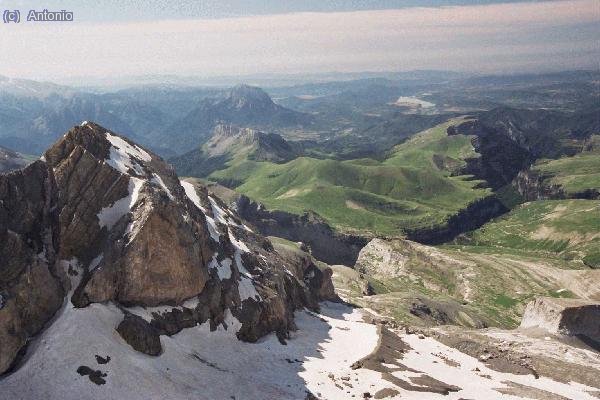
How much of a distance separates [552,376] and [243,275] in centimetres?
5501

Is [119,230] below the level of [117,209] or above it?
below

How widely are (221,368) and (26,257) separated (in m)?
27.9

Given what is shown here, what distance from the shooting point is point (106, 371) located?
53531 millimetres

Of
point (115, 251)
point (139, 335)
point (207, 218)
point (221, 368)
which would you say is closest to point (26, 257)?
point (115, 251)

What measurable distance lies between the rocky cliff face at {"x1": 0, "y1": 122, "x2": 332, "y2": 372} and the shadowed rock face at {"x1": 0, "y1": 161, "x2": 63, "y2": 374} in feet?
0.41


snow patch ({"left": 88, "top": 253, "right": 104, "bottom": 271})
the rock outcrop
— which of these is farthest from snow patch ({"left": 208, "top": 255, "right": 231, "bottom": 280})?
the rock outcrop

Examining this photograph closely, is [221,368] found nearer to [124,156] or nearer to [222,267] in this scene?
[222,267]

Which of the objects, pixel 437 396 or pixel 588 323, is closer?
pixel 437 396

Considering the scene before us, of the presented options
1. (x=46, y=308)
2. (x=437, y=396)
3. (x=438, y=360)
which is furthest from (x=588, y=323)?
(x=46, y=308)

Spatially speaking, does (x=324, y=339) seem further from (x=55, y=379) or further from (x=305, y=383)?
(x=55, y=379)

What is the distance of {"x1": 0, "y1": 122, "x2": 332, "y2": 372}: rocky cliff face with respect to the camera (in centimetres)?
5791

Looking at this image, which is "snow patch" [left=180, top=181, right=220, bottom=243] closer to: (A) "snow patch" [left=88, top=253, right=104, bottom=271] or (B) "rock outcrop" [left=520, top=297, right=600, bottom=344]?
(A) "snow patch" [left=88, top=253, right=104, bottom=271]

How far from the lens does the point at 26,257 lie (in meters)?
57.6

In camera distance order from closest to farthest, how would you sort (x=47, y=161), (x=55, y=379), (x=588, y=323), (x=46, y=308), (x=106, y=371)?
(x=55, y=379), (x=106, y=371), (x=46, y=308), (x=47, y=161), (x=588, y=323)
